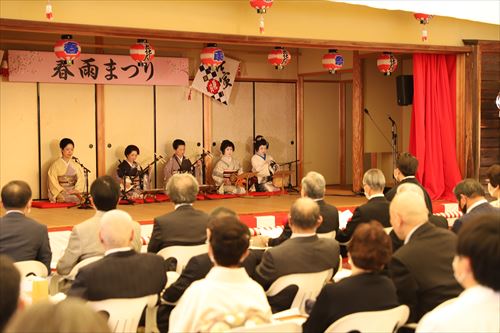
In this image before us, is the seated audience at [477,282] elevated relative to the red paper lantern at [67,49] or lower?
lower

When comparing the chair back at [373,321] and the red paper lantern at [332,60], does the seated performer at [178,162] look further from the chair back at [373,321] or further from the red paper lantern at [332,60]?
the chair back at [373,321]

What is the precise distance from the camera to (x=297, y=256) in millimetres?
3727

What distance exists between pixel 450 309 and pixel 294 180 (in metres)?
9.81

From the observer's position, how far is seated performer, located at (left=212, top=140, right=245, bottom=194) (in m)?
10.6

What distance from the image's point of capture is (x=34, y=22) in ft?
24.1

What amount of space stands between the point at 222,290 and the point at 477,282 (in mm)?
1018

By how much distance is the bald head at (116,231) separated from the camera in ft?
10.7

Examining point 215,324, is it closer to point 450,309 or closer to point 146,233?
point 450,309

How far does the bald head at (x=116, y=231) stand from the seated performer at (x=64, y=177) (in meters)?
6.28

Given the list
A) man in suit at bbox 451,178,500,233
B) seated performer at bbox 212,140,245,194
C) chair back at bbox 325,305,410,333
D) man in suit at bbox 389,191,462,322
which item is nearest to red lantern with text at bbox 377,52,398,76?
seated performer at bbox 212,140,245,194

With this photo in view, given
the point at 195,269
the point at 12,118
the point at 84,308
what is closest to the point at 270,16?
the point at 12,118

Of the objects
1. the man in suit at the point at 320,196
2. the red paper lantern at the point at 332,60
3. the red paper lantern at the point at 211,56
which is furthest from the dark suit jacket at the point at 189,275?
the red paper lantern at the point at 332,60

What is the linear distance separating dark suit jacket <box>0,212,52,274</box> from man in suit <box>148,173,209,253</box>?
68 centimetres

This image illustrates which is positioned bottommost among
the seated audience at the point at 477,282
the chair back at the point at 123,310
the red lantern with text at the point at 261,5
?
the chair back at the point at 123,310
